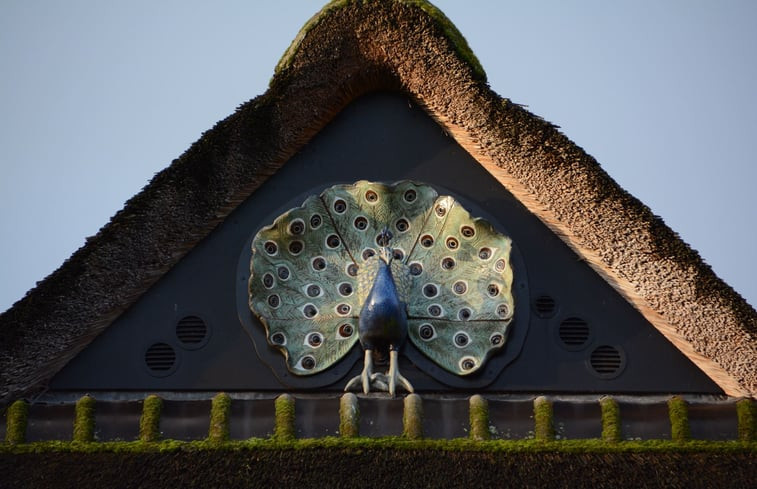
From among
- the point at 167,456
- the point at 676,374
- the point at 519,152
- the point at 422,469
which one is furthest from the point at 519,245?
the point at 167,456

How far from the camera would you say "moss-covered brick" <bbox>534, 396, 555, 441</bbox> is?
36.8 feet

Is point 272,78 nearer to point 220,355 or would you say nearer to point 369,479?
point 220,355

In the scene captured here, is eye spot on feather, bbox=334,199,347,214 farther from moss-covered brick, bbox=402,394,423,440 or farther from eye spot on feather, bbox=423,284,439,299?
moss-covered brick, bbox=402,394,423,440

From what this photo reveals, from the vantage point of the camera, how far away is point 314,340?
12102 millimetres

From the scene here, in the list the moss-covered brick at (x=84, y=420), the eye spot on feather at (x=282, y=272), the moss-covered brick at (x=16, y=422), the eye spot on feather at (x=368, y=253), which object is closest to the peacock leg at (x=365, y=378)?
the eye spot on feather at (x=368, y=253)

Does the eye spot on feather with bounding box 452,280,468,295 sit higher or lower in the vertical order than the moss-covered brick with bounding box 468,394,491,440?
higher

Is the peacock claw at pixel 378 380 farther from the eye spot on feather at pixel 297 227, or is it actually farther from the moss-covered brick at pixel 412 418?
the eye spot on feather at pixel 297 227

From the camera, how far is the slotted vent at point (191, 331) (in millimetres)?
12180

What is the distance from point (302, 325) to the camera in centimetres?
1220

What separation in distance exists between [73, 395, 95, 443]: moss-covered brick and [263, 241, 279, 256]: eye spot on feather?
5.99ft

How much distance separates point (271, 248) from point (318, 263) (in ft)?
1.23

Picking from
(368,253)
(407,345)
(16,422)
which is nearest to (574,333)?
(407,345)

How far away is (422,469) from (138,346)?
2.54 meters

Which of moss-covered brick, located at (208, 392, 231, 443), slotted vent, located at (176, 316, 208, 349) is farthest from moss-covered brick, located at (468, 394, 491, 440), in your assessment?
slotted vent, located at (176, 316, 208, 349)
